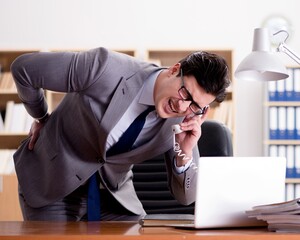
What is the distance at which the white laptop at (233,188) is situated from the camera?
5.23ft

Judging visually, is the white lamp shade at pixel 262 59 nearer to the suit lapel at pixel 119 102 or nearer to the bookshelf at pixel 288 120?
the suit lapel at pixel 119 102

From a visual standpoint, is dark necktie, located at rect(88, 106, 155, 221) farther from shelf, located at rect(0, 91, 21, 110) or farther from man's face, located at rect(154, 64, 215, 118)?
shelf, located at rect(0, 91, 21, 110)

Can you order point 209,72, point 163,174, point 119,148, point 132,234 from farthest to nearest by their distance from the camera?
point 163,174 < point 119,148 < point 209,72 < point 132,234

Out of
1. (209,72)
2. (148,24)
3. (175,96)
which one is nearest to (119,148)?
(175,96)

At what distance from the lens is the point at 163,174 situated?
8.66ft

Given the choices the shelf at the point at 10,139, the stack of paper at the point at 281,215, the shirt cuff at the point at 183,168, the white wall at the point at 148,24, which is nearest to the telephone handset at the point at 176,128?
the shirt cuff at the point at 183,168

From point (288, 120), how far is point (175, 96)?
3.29 metres

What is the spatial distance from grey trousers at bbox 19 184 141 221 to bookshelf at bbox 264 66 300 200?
117 inches

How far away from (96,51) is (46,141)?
40 centimetres

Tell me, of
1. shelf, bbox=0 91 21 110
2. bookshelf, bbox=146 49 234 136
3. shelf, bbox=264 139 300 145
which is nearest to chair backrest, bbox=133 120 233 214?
bookshelf, bbox=146 49 234 136

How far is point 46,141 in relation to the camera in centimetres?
223

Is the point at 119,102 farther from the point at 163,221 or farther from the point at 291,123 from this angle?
the point at 291,123

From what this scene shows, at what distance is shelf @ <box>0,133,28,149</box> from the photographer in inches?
202

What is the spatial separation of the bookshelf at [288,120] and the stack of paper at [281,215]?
3.55 metres
